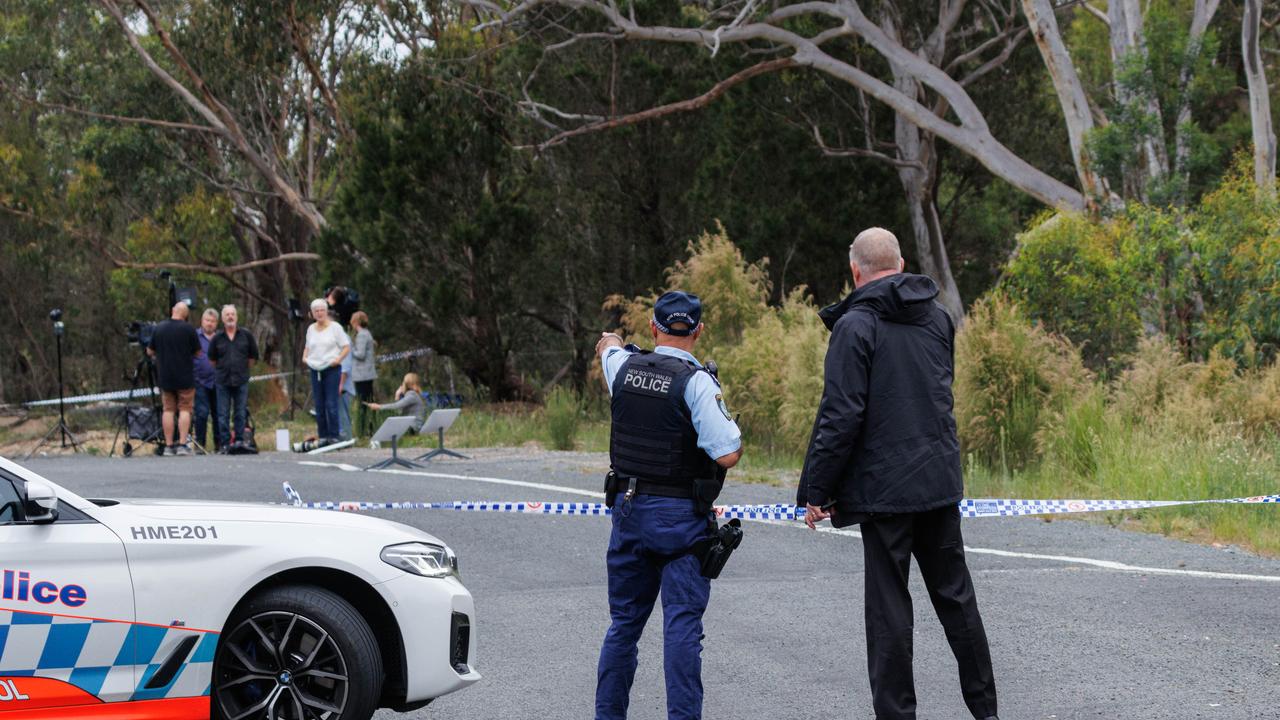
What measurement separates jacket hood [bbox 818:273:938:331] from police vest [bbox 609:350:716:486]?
631mm

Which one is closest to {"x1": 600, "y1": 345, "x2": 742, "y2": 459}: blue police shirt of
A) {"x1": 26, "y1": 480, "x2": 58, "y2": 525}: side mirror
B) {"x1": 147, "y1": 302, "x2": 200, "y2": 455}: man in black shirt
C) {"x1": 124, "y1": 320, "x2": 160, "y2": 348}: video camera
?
{"x1": 26, "y1": 480, "x2": 58, "y2": 525}: side mirror

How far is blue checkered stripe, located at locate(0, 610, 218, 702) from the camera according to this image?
494cm

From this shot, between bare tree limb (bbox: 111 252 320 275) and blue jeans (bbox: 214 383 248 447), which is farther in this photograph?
bare tree limb (bbox: 111 252 320 275)

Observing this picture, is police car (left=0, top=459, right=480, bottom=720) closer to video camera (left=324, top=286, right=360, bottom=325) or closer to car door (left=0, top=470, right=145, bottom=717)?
car door (left=0, top=470, right=145, bottom=717)

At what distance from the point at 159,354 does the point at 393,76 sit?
28.1 feet

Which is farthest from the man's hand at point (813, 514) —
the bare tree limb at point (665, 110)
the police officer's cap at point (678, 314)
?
the bare tree limb at point (665, 110)

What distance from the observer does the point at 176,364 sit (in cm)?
1803

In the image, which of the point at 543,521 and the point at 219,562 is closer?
the point at 219,562

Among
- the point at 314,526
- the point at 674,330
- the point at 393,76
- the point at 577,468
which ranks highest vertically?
the point at 393,76

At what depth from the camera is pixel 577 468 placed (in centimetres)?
1570

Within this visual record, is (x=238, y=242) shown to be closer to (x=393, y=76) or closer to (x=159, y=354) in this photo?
(x=393, y=76)

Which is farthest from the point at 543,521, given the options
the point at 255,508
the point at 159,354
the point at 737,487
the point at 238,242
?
the point at 238,242

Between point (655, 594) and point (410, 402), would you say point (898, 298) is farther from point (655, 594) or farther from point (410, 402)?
point (410, 402)

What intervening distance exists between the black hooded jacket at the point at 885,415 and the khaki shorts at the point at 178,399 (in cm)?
1447
